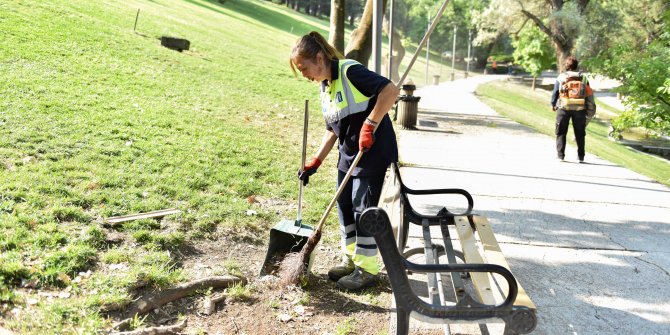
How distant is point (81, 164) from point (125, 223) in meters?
1.37

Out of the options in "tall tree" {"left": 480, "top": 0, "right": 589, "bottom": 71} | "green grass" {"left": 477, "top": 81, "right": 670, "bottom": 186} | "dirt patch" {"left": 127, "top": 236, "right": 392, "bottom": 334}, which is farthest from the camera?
"tall tree" {"left": 480, "top": 0, "right": 589, "bottom": 71}

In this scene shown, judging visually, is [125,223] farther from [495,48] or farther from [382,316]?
[495,48]

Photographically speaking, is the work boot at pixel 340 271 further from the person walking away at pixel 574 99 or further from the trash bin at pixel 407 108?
the trash bin at pixel 407 108

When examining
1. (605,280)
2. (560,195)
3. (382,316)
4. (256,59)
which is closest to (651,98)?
(560,195)

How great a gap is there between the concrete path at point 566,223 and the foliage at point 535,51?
3019cm

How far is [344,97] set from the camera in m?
3.43

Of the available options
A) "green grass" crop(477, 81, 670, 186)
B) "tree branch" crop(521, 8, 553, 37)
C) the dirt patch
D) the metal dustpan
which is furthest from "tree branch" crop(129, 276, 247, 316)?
"tree branch" crop(521, 8, 553, 37)

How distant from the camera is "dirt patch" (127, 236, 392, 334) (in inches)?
130

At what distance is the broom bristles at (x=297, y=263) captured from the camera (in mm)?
3543

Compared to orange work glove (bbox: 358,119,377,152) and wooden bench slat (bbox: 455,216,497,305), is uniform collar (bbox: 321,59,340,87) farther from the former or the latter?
wooden bench slat (bbox: 455,216,497,305)

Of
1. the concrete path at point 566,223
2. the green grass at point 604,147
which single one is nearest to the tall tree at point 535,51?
the green grass at point 604,147

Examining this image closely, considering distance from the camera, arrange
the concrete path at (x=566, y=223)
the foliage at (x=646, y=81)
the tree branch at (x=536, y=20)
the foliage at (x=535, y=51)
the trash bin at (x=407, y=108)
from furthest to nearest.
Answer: the foliage at (x=535, y=51) → the tree branch at (x=536, y=20) → the trash bin at (x=407, y=108) → the foliage at (x=646, y=81) → the concrete path at (x=566, y=223)

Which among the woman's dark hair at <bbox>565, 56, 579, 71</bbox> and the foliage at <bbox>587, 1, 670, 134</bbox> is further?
the foliage at <bbox>587, 1, 670, 134</bbox>

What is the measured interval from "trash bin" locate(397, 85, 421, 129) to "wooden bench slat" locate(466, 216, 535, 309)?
24.6ft
